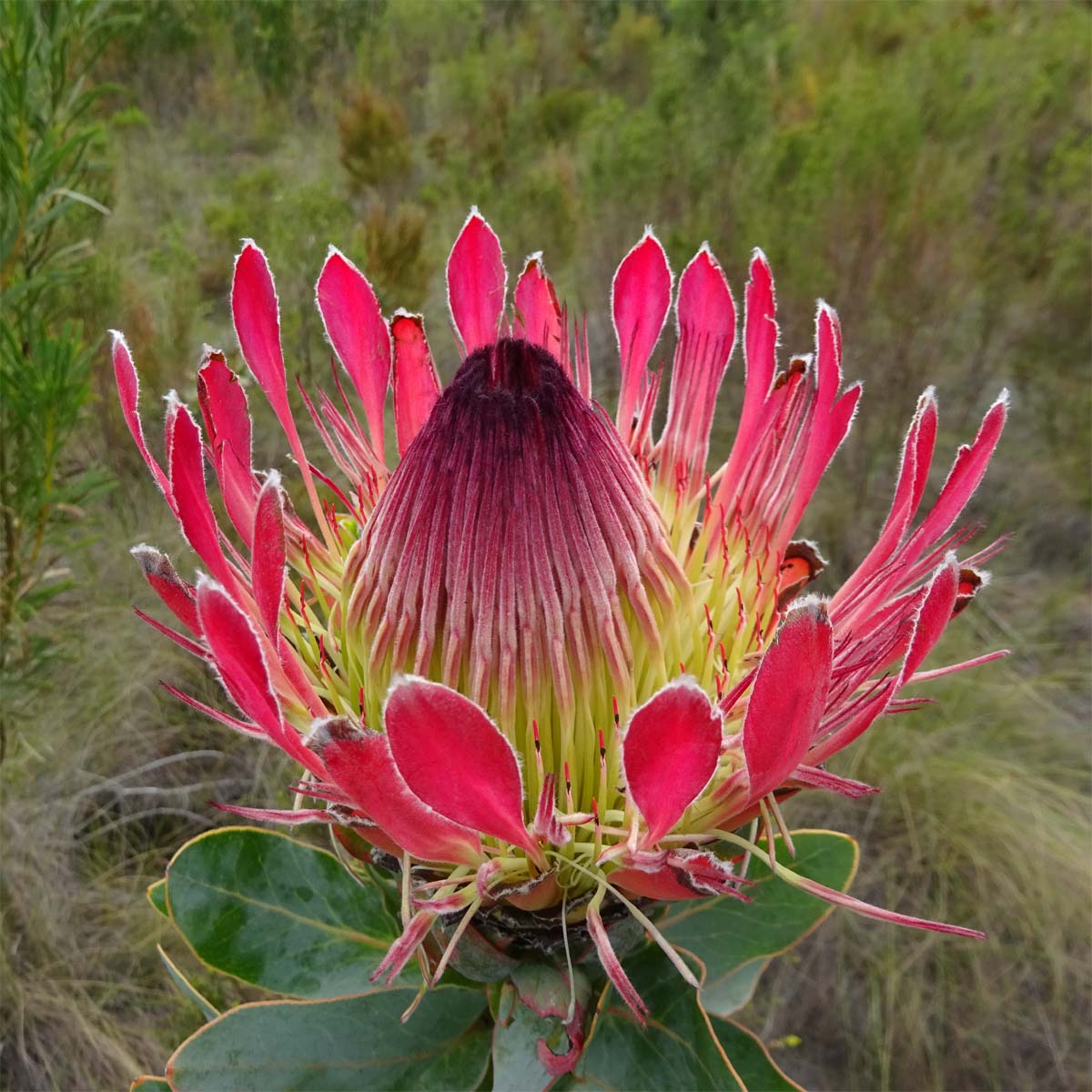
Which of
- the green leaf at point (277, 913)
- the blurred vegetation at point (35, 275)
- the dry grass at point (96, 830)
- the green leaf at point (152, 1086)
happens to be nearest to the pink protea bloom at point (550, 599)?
the green leaf at point (277, 913)

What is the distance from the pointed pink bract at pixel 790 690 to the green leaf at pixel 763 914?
0.52 m

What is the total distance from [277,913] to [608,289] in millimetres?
3635

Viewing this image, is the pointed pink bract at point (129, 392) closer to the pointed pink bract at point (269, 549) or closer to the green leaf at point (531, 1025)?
the pointed pink bract at point (269, 549)

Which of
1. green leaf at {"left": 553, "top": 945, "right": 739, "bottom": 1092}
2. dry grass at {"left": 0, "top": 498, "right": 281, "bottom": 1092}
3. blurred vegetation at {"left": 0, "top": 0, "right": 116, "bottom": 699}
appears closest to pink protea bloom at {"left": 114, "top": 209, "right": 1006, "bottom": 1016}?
green leaf at {"left": 553, "top": 945, "right": 739, "bottom": 1092}

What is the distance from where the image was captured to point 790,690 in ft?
2.04

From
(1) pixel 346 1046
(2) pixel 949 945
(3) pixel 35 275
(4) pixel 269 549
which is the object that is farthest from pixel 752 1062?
(2) pixel 949 945

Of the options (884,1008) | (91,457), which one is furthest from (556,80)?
(884,1008)

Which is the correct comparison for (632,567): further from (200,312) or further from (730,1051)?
(200,312)

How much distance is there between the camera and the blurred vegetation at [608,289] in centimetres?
246

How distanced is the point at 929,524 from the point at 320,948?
32.6 inches

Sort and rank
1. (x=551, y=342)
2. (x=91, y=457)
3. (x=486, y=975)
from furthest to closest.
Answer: (x=91, y=457) < (x=551, y=342) < (x=486, y=975)

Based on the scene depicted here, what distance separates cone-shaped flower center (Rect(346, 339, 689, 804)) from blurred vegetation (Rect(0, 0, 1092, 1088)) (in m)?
1.19

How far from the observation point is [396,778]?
0.64 m

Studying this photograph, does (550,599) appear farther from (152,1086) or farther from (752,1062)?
(152,1086)
